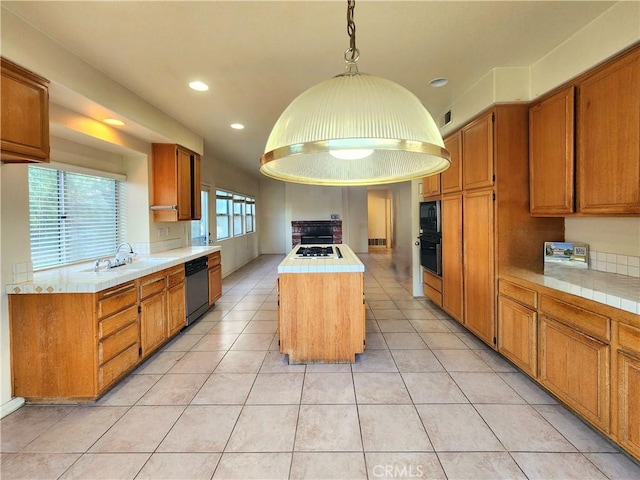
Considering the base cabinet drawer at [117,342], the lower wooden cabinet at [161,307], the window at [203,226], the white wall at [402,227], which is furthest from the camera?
the white wall at [402,227]

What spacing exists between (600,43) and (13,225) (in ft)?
13.7

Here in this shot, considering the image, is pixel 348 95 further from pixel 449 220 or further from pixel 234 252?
pixel 234 252

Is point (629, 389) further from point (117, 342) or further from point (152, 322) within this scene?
point (152, 322)

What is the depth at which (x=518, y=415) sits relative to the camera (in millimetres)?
1947

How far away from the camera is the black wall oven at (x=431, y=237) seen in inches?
151

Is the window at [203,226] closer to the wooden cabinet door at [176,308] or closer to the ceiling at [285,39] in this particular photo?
the wooden cabinet door at [176,308]

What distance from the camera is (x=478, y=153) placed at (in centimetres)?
293

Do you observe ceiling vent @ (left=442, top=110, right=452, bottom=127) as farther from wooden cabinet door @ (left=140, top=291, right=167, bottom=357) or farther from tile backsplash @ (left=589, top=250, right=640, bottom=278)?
wooden cabinet door @ (left=140, top=291, right=167, bottom=357)

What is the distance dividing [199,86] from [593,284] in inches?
137

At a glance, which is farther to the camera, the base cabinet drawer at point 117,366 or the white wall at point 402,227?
the white wall at point 402,227

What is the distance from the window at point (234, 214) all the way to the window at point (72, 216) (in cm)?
297

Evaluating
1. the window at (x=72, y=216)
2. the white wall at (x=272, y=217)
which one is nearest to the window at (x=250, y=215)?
the white wall at (x=272, y=217)

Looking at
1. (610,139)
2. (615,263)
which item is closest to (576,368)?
(615,263)

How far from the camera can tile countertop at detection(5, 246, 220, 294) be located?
2.07 metres
